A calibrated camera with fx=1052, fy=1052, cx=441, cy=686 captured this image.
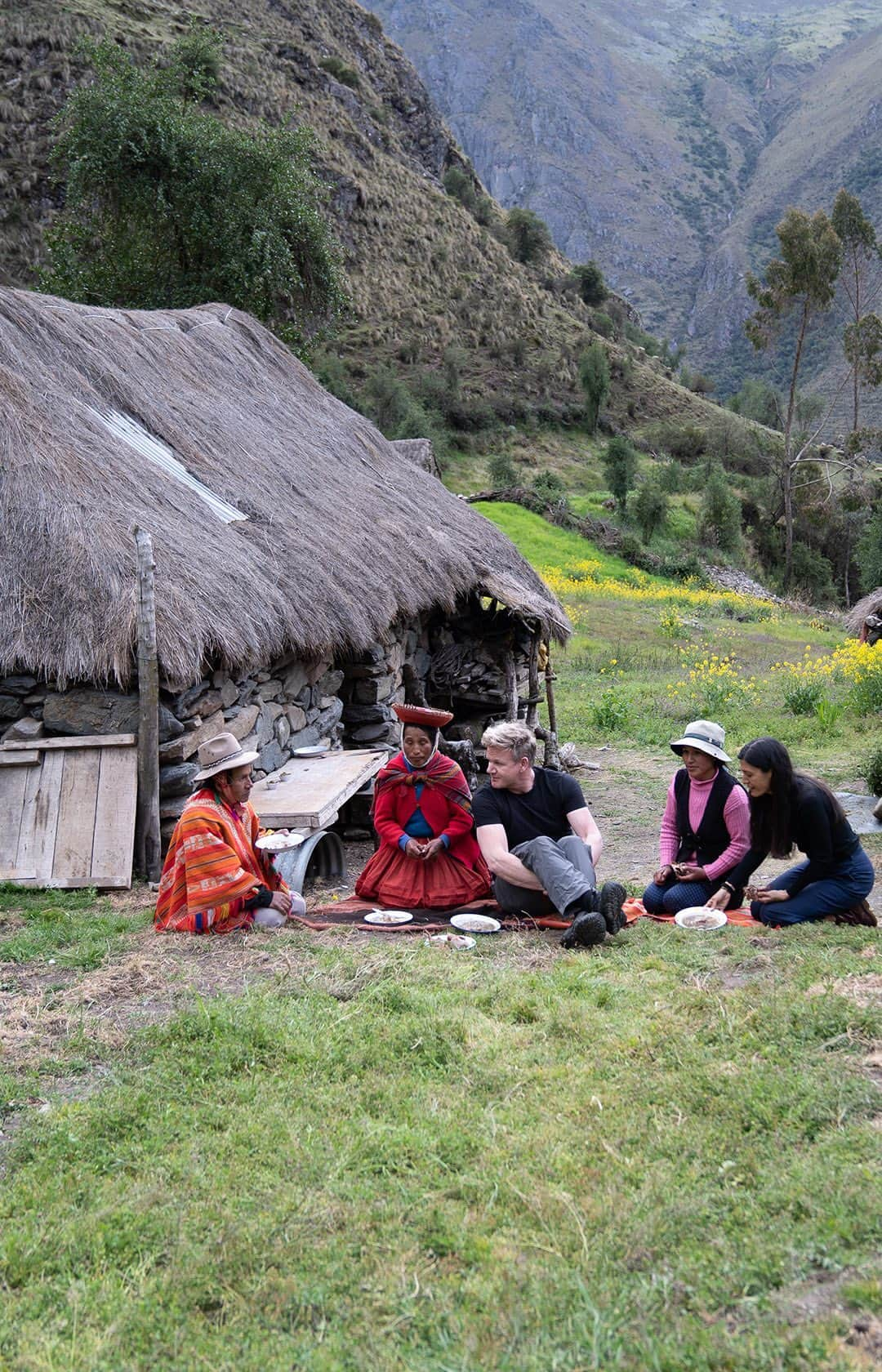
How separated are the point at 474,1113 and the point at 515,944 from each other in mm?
1633

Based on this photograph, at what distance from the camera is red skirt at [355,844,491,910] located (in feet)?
17.6

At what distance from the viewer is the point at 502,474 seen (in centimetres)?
3334

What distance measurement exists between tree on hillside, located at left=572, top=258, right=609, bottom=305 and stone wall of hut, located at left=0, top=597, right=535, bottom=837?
141 feet

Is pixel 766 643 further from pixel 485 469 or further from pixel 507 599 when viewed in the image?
pixel 485 469

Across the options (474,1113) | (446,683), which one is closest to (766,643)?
(446,683)

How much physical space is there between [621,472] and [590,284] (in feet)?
79.0

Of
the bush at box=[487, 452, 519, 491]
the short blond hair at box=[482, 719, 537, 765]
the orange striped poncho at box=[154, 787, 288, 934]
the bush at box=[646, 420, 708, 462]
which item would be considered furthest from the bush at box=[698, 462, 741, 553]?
the orange striped poncho at box=[154, 787, 288, 934]

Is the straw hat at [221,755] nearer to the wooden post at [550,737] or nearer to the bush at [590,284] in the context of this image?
the wooden post at [550,737]

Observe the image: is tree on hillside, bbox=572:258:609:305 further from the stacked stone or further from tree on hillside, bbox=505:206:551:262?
the stacked stone

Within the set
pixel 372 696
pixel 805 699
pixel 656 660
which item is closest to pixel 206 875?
pixel 372 696

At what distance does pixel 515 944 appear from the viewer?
4.65 m

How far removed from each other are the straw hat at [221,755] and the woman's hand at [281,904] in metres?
0.68

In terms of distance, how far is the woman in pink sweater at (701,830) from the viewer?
17.1 feet

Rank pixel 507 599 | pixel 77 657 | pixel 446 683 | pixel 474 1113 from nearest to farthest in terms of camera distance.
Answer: pixel 474 1113, pixel 77 657, pixel 507 599, pixel 446 683
